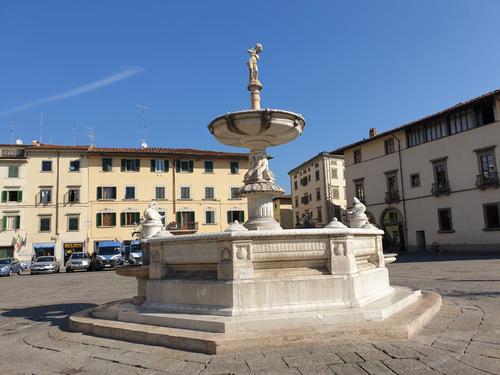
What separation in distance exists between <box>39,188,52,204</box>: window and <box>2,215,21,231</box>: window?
267cm

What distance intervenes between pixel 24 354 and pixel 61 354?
57 centimetres

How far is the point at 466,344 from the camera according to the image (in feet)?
16.0

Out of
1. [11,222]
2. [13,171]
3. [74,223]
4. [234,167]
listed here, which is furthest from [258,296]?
[13,171]

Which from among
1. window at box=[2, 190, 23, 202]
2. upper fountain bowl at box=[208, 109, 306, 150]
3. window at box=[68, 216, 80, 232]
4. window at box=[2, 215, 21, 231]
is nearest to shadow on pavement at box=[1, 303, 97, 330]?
upper fountain bowl at box=[208, 109, 306, 150]

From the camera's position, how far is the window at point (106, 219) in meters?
40.7

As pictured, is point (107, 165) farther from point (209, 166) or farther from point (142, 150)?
point (209, 166)

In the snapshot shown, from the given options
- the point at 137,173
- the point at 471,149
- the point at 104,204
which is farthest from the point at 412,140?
the point at 104,204

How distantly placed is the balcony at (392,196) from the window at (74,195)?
1200 inches

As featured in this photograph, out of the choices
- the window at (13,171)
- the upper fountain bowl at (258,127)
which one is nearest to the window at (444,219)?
the upper fountain bowl at (258,127)

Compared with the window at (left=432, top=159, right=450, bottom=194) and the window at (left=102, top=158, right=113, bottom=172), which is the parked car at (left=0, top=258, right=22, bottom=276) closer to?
the window at (left=102, top=158, right=113, bottom=172)

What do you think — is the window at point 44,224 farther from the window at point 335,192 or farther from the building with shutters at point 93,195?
the window at point 335,192

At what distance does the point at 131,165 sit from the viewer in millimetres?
42500

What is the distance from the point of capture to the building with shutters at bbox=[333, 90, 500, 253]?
29.8 m

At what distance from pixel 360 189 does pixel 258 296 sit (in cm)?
3872
